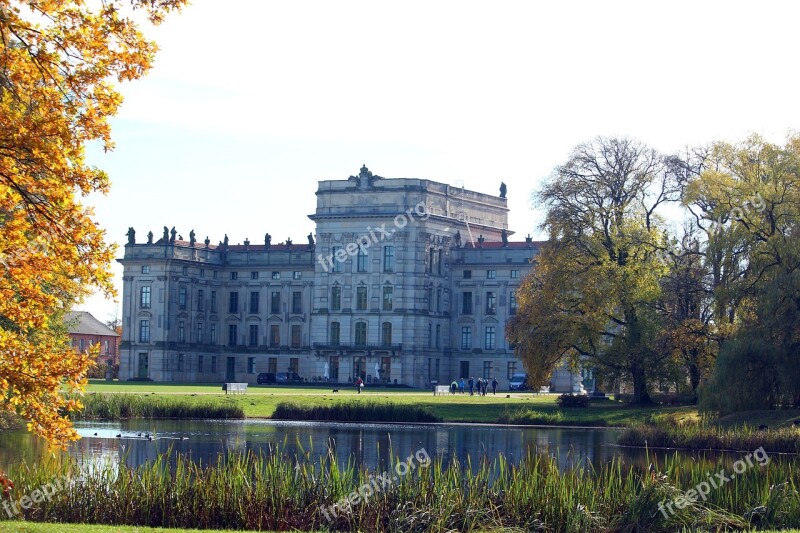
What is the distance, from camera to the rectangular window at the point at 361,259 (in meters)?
98.9

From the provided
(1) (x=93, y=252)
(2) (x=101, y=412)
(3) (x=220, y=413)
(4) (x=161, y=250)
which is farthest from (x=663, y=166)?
(4) (x=161, y=250)

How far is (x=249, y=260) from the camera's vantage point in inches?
4306

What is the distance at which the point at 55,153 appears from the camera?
631 inches

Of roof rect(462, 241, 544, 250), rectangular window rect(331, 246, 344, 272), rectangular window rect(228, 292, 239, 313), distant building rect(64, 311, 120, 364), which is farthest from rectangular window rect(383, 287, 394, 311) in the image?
distant building rect(64, 311, 120, 364)

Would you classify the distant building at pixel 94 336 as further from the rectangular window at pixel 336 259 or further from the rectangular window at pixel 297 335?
the rectangular window at pixel 336 259

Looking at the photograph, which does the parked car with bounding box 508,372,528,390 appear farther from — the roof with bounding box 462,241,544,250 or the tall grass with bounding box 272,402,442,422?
the tall grass with bounding box 272,402,442,422

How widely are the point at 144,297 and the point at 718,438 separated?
75.4 metres

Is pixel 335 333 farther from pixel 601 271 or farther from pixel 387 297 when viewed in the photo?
pixel 601 271

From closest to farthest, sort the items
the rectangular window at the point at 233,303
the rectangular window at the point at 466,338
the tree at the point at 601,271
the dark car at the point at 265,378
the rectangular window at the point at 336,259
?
the tree at the point at 601,271 < the rectangular window at the point at 336,259 < the dark car at the point at 265,378 < the rectangular window at the point at 466,338 < the rectangular window at the point at 233,303

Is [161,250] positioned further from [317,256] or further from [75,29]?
[75,29]

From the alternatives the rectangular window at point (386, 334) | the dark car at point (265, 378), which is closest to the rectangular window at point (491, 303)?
the rectangular window at point (386, 334)

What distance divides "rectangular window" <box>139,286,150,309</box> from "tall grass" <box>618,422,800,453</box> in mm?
71219

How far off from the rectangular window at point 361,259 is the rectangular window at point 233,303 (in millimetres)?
15896

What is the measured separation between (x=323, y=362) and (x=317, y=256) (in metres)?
8.68
